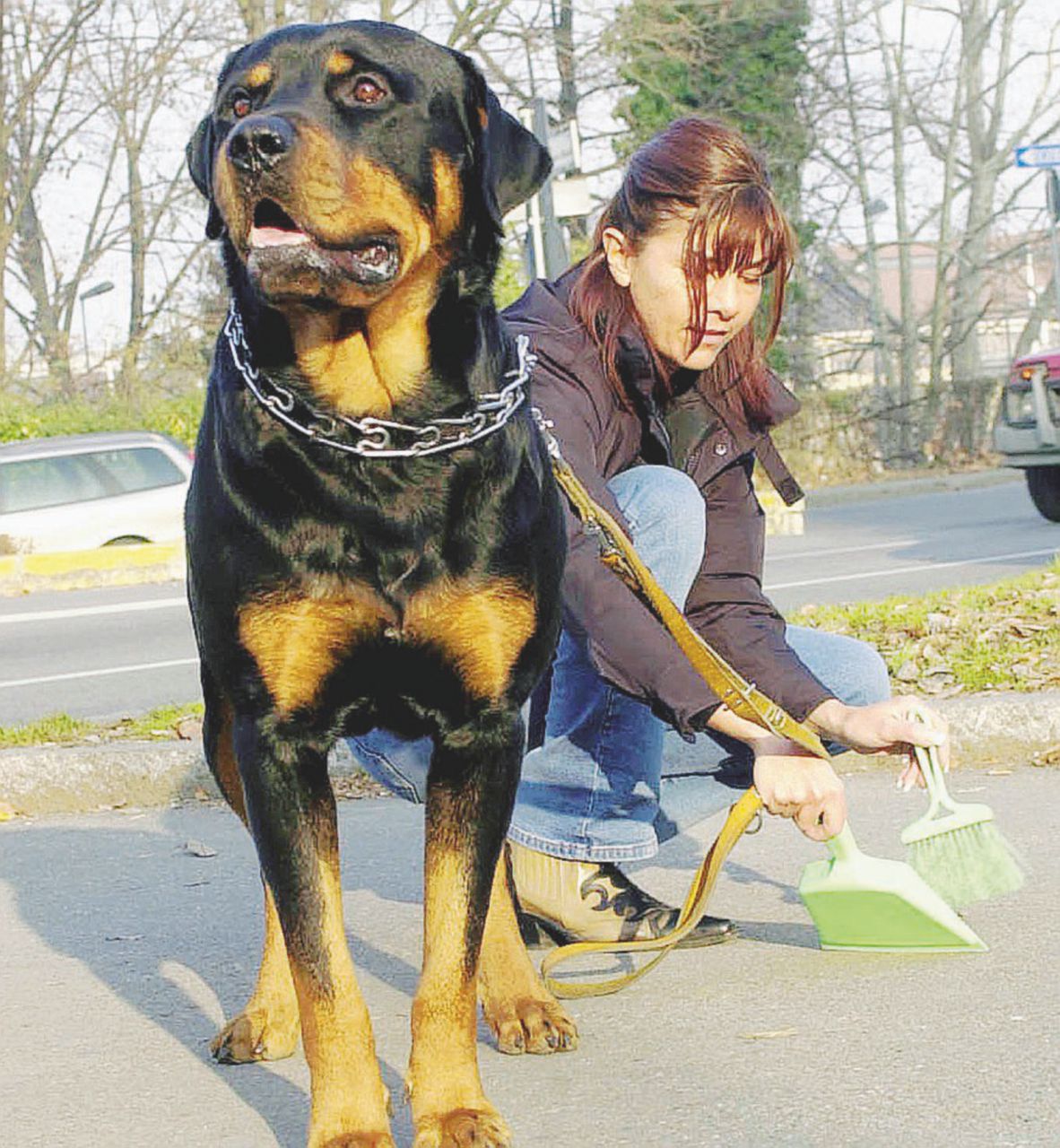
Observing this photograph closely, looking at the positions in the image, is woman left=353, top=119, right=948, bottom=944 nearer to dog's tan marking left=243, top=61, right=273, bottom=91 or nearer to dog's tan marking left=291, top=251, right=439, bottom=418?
dog's tan marking left=291, top=251, right=439, bottom=418

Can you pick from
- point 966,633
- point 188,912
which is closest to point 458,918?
point 188,912

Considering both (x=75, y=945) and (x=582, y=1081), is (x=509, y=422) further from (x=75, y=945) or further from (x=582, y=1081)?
(x=75, y=945)

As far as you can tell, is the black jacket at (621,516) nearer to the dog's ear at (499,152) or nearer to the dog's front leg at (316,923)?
the dog's ear at (499,152)

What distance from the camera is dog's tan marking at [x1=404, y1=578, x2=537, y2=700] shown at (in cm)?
289

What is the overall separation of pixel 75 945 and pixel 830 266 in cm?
2654

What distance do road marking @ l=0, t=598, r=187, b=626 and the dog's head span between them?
1028cm

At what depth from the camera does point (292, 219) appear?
275 centimetres

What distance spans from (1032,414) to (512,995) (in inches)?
475

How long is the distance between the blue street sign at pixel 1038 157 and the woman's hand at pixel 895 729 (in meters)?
11.5

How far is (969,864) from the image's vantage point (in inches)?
142

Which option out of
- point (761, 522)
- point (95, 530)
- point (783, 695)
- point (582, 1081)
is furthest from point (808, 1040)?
point (95, 530)

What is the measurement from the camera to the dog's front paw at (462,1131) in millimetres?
2701

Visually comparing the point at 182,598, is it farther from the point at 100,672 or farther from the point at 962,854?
the point at 962,854

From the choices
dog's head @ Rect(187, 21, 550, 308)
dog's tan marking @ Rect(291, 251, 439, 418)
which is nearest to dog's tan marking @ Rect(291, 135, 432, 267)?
dog's head @ Rect(187, 21, 550, 308)
